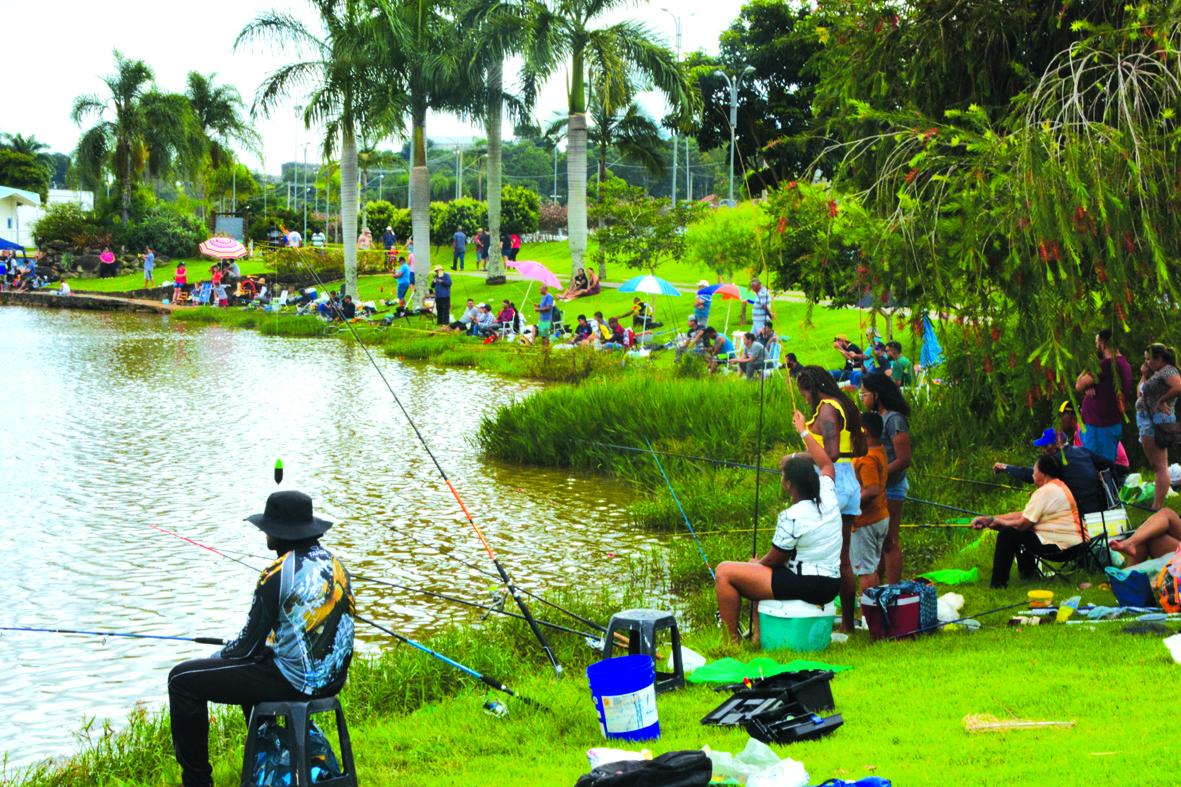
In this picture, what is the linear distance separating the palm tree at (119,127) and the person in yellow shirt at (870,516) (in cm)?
5653

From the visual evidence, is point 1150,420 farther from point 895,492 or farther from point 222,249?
point 222,249

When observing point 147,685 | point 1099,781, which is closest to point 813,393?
point 1099,781

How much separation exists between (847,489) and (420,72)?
30.6 metres

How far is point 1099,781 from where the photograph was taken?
14.9 feet

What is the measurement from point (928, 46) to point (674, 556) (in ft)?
14.7

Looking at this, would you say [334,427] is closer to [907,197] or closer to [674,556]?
[674,556]

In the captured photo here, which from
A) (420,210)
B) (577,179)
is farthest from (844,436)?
(420,210)

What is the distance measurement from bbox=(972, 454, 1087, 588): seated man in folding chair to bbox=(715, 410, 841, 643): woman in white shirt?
1.76 metres

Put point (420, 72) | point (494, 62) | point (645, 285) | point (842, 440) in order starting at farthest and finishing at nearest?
point (420, 72)
point (494, 62)
point (645, 285)
point (842, 440)

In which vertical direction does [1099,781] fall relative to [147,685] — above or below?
above

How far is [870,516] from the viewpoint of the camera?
816 cm

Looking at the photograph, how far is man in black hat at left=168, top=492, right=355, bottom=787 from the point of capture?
5.06 m

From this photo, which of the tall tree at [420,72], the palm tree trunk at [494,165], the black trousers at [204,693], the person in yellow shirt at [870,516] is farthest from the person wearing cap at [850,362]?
the palm tree trunk at [494,165]

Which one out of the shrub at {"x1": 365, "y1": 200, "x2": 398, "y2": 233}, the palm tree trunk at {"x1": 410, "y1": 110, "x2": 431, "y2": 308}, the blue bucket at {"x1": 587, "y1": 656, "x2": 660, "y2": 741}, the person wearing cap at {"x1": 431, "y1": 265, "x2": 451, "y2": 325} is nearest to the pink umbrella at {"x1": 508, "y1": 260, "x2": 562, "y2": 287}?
the person wearing cap at {"x1": 431, "y1": 265, "x2": 451, "y2": 325}
